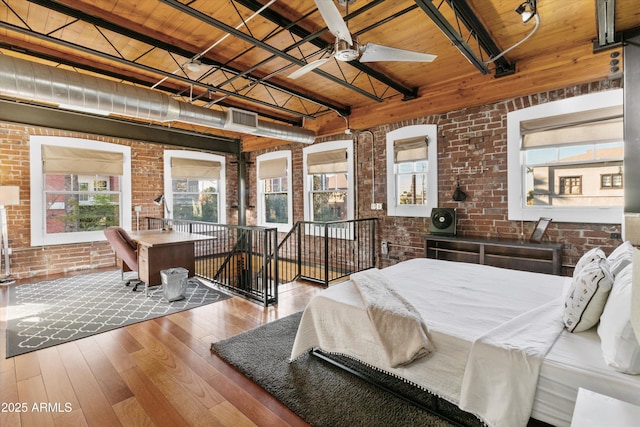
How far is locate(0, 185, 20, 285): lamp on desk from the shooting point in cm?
452

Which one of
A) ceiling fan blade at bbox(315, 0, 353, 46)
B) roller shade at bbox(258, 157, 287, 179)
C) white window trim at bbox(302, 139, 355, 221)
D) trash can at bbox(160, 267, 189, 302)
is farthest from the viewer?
roller shade at bbox(258, 157, 287, 179)

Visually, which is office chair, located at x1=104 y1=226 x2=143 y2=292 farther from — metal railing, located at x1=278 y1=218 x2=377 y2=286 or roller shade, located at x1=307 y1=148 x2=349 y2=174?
roller shade, located at x1=307 y1=148 x2=349 y2=174

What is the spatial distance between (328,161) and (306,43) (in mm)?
2926

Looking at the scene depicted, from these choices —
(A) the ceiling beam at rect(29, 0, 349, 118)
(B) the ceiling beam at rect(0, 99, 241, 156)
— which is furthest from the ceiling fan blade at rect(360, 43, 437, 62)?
(B) the ceiling beam at rect(0, 99, 241, 156)

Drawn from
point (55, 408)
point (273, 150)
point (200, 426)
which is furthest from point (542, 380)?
point (273, 150)

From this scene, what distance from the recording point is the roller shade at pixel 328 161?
5.92m

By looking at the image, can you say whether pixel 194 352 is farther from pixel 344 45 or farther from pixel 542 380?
pixel 344 45

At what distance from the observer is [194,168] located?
23.5 feet

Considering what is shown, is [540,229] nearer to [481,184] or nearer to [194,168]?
[481,184]

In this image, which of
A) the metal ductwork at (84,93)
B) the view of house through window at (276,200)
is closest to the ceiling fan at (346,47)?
the metal ductwork at (84,93)

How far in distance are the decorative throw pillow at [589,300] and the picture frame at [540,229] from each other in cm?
223

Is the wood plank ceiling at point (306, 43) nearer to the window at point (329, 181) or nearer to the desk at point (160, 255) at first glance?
the window at point (329, 181)

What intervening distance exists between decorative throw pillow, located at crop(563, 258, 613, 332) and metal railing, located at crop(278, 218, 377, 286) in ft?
11.2

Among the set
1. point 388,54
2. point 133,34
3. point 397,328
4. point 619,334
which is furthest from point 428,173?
point 133,34
